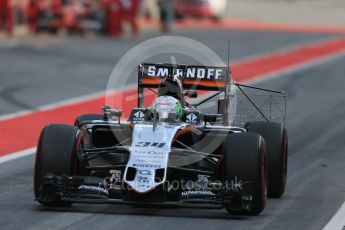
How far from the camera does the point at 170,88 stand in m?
12.8

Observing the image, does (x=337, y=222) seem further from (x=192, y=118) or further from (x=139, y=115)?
(x=139, y=115)

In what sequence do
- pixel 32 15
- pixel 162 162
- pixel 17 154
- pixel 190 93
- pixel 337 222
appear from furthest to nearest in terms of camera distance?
1. pixel 32 15
2. pixel 17 154
3. pixel 190 93
4. pixel 162 162
5. pixel 337 222

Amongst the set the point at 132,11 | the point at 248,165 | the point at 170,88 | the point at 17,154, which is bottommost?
the point at 17,154

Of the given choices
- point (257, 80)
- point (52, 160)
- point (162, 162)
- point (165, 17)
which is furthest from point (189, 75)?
point (165, 17)

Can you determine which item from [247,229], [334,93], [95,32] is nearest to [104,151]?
[247,229]

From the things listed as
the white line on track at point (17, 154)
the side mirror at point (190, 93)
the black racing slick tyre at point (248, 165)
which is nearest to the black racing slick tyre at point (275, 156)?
the side mirror at point (190, 93)

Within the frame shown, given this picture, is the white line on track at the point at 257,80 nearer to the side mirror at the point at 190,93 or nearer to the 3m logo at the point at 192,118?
the side mirror at the point at 190,93

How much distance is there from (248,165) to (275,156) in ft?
5.23

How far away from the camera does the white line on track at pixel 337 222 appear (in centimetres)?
1100

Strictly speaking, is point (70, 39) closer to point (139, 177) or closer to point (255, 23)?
point (255, 23)

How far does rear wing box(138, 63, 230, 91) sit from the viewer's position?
13.8 m

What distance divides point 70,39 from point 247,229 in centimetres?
→ 3040

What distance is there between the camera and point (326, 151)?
1756 centimetres

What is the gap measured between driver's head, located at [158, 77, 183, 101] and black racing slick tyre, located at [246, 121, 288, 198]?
3.46 ft
